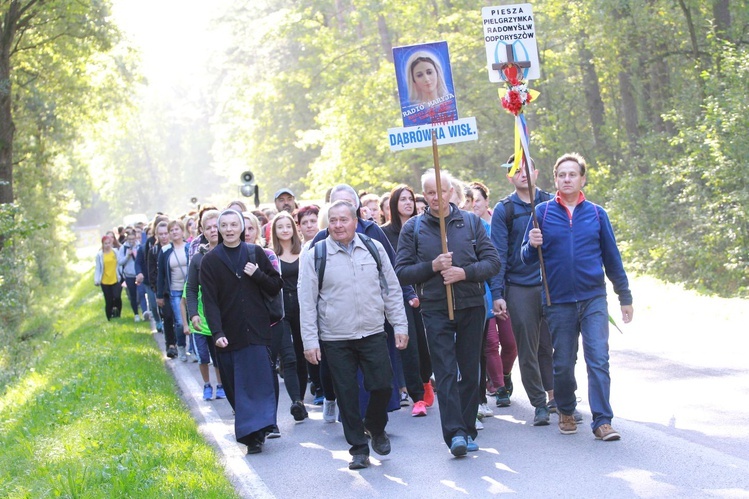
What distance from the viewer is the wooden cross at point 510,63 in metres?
9.61

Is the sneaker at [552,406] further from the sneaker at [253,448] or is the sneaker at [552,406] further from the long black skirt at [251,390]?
the sneaker at [253,448]

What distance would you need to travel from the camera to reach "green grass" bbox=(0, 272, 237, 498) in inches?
312

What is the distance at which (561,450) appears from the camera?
816cm

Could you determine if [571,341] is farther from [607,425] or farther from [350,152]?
[350,152]

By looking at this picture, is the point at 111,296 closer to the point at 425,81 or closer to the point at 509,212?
the point at 425,81

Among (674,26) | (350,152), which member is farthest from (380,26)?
(674,26)

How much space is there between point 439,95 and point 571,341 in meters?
2.49

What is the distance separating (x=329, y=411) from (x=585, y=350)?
3.22m

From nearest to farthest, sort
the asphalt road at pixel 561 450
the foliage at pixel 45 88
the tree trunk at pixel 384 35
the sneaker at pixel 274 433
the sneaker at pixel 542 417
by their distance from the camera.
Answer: the asphalt road at pixel 561 450
the sneaker at pixel 542 417
the sneaker at pixel 274 433
the foliage at pixel 45 88
the tree trunk at pixel 384 35

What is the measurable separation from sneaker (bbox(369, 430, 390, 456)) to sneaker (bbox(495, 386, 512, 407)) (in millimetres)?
1956

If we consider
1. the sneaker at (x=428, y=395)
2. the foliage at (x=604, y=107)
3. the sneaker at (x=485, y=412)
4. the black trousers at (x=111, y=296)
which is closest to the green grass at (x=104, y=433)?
the sneaker at (x=428, y=395)

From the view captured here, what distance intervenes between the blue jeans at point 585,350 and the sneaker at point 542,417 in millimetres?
499

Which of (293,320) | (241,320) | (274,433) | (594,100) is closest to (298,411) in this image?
(274,433)

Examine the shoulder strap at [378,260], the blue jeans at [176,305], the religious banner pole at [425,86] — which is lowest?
the blue jeans at [176,305]
